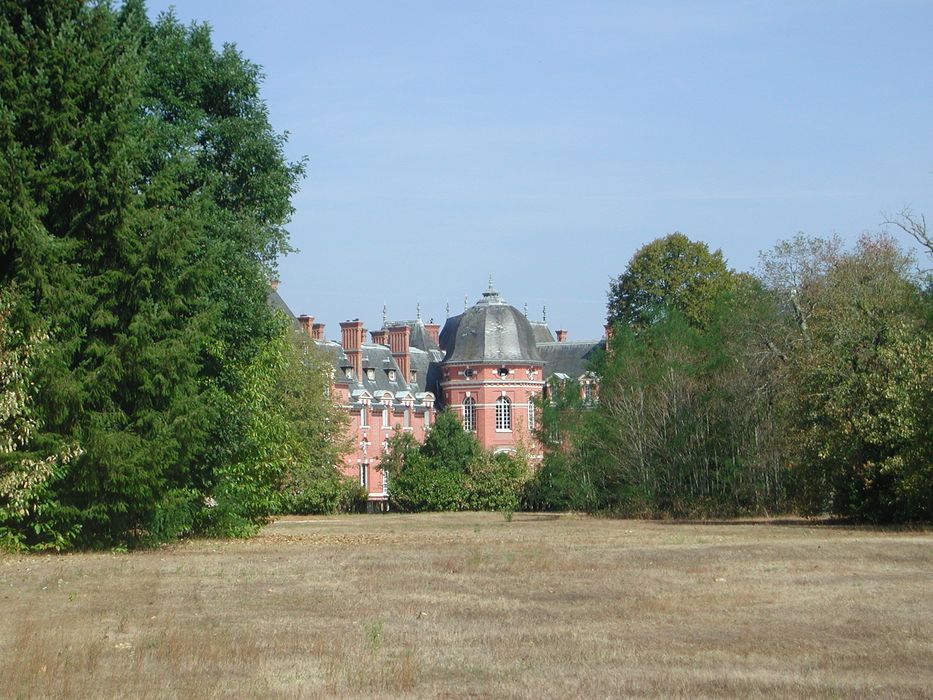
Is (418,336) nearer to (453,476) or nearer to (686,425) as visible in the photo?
(453,476)

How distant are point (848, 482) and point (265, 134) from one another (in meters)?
18.8

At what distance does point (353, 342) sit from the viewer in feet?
297

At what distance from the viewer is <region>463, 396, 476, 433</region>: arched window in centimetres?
9281

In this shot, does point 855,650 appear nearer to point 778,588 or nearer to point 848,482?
point 778,588

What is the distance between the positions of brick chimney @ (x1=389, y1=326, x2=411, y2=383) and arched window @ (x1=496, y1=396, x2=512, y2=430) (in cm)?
775

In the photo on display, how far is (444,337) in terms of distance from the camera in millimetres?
98812

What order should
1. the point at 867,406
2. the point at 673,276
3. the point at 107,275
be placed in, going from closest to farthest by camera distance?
the point at 107,275 < the point at 867,406 < the point at 673,276

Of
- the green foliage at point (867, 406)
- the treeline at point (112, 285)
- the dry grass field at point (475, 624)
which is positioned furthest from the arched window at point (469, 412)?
the dry grass field at point (475, 624)

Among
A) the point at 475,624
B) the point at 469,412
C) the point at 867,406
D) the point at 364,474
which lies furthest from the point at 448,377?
the point at 475,624

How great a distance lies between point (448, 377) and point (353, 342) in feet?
28.0

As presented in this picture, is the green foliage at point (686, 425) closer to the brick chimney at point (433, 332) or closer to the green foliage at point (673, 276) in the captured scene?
the green foliage at point (673, 276)

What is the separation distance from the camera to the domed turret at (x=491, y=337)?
93.4m

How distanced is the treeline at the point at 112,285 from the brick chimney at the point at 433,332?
74.5 m

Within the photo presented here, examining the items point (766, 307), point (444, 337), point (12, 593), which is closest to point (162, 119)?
point (12, 593)
